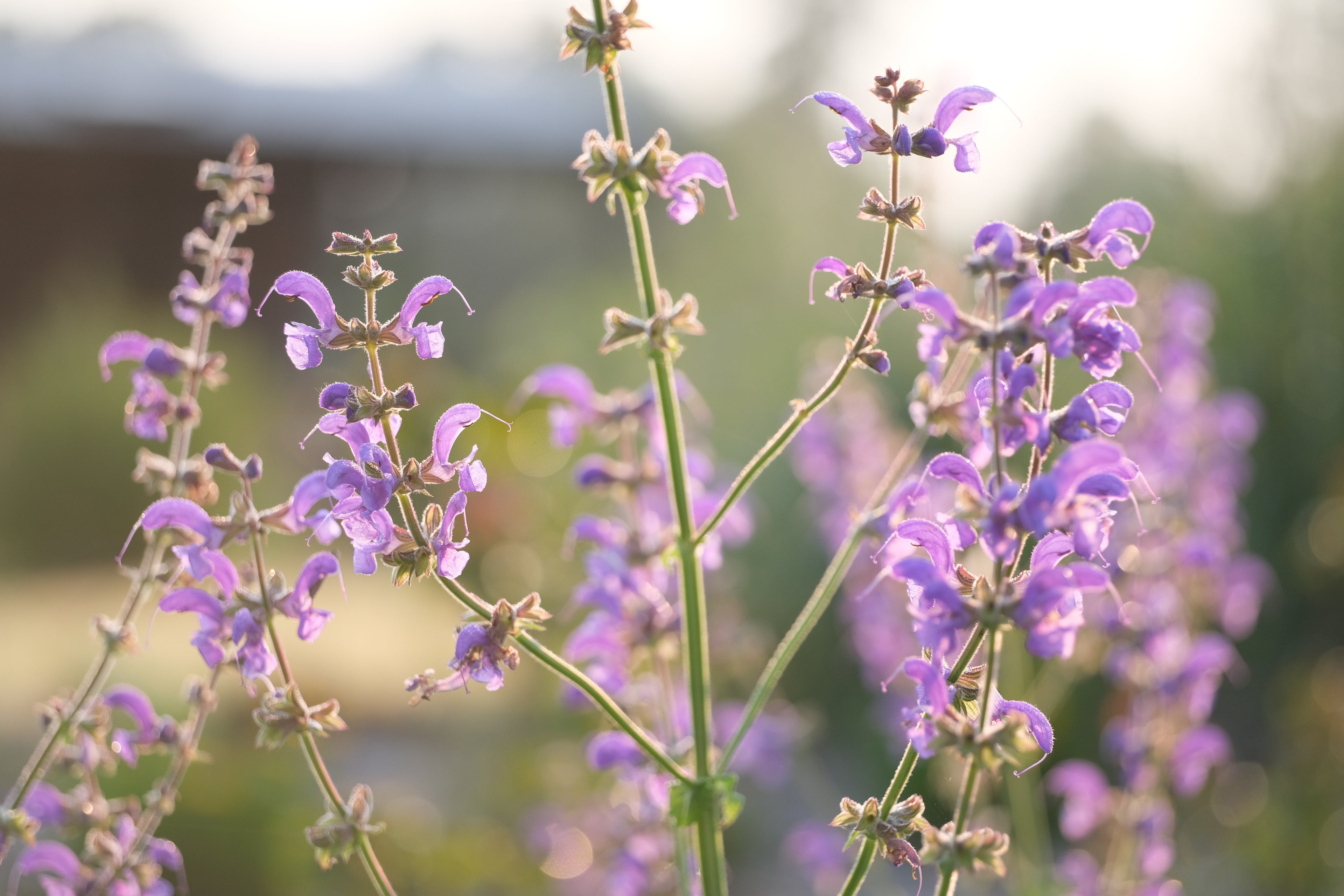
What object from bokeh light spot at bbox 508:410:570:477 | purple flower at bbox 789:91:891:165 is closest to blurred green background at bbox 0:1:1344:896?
bokeh light spot at bbox 508:410:570:477

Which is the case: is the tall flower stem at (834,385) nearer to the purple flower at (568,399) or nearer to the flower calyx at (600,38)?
the flower calyx at (600,38)

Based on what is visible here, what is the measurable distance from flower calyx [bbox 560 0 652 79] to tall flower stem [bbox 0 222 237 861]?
2.83 ft

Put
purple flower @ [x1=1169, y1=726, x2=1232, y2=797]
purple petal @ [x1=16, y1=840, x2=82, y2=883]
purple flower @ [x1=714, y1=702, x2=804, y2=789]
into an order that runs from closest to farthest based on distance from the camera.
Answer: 1. purple petal @ [x1=16, y1=840, x2=82, y2=883]
2. purple flower @ [x1=1169, y1=726, x2=1232, y2=797]
3. purple flower @ [x1=714, y1=702, x2=804, y2=789]

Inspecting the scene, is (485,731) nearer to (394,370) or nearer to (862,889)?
(394,370)

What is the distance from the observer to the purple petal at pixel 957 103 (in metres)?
1.75

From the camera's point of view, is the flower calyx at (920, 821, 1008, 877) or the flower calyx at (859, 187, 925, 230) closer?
the flower calyx at (920, 821, 1008, 877)

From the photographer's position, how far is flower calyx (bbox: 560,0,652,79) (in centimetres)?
166

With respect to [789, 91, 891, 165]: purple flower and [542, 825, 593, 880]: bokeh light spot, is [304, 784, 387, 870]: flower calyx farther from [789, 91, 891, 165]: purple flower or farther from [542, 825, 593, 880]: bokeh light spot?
[542, 825, 593, 880]: bokeh light spot

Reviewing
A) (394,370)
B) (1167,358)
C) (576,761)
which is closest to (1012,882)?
(576,761)

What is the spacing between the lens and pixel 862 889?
571cm

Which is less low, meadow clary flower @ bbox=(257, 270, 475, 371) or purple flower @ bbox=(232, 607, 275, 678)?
meadow clary flower @ bbox=(257, 270, 475, 371)

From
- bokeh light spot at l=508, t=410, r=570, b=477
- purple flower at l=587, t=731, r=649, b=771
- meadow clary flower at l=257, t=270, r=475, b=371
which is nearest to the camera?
meadow clary flower at l=257, t=270, r=475, b=371

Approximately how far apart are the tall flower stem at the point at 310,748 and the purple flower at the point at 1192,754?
2.82 meters

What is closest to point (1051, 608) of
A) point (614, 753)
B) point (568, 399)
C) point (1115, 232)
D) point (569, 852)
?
point (1115, 232)
